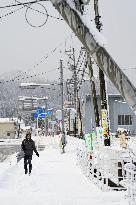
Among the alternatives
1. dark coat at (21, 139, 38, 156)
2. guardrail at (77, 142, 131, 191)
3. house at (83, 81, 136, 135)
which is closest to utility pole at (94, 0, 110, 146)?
dark coat at (21, 139, 38, 156)

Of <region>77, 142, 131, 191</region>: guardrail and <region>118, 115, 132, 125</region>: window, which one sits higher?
<region>118, 115, 132, 125</region>: window

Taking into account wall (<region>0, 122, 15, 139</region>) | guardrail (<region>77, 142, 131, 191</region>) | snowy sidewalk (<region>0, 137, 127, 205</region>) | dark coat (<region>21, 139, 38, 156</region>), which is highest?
wall (<region>0, 122, 15, 139</region>)

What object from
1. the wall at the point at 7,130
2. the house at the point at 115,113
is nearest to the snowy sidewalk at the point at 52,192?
the house at the point at 115,113

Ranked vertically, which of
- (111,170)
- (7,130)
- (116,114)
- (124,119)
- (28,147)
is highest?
(116,114)

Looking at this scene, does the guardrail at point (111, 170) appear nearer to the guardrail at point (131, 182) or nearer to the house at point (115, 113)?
the guardrail at point (131, 182)

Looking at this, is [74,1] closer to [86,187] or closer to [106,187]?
[106,187]

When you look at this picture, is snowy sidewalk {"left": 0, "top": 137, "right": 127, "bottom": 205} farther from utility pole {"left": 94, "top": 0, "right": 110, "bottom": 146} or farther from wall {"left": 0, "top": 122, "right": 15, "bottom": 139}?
wall {"left": 0, "top": 122, "right": 15, "bottom": 139}

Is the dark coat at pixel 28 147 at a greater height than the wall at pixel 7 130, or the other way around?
the wall at pixel 7 130

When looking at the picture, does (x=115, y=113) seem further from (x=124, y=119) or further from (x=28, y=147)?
(x=28, y=147)

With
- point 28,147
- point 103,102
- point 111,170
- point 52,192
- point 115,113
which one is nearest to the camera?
point 52,192

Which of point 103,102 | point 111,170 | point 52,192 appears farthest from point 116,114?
point 52,192

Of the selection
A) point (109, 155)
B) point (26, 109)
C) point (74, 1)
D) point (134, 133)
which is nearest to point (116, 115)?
point (134, 133)

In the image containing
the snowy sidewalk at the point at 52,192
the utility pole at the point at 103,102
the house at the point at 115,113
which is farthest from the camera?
the house at the point at 115,113

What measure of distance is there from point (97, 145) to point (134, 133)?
3794 cm
